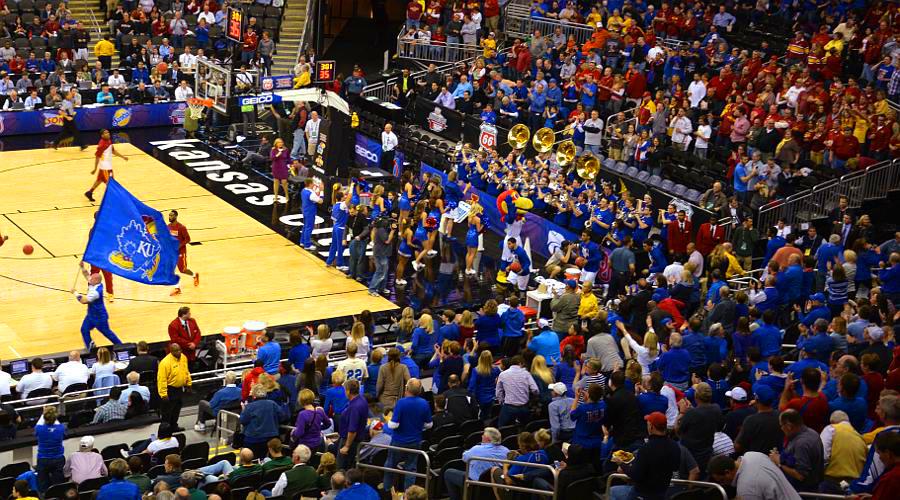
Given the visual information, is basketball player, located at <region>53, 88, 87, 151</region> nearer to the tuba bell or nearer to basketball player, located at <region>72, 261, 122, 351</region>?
the tuba bell

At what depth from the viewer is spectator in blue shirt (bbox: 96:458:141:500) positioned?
1274cm

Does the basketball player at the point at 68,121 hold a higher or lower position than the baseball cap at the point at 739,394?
lower

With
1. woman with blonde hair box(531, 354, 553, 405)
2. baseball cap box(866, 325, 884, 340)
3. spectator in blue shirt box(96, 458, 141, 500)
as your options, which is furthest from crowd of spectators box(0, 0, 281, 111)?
spectator in blue shirt box(96, 458, 141, 500)

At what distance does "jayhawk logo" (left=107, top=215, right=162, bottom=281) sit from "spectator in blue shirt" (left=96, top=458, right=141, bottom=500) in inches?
353

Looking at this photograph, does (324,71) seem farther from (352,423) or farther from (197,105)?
(352,423)

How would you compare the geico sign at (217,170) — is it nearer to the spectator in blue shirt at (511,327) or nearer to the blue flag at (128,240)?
the blue flag at (128,240)

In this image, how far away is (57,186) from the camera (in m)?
30.7

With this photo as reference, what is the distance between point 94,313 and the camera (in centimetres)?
2092

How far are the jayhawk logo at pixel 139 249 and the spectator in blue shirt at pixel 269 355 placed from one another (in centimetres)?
433

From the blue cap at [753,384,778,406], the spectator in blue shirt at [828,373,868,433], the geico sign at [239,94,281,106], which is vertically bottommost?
the geico sign at [239,94,281,106]

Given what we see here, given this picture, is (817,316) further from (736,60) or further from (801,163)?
(736,60)

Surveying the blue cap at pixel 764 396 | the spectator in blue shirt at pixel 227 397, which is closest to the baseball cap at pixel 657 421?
the blue cap at pixel 764 396

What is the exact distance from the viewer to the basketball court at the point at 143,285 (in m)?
22.9

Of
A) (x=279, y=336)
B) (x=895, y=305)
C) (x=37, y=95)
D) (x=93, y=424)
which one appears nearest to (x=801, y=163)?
(x=895, y=305)
